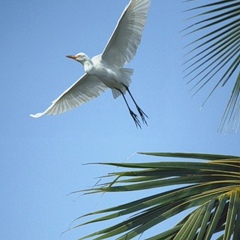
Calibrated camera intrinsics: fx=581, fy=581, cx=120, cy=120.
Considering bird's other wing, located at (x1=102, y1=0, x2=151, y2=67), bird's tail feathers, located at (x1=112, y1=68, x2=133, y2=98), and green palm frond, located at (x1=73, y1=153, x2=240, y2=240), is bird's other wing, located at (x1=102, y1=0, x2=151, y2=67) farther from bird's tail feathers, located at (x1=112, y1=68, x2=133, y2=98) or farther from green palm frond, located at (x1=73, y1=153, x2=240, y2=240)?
green palm frond, located at (x1=73, y1=153, x2=240, y2=240)

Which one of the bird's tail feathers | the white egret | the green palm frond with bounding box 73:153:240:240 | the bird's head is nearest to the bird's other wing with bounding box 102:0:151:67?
the white egret

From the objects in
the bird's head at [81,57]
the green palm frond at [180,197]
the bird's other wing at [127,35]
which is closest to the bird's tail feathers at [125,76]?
the bird's other wing at [127,35]

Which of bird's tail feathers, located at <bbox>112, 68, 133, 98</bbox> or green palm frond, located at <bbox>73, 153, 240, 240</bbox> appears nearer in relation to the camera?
green palm frond, located at <bbox>73, 153, 240, 240</bbox>

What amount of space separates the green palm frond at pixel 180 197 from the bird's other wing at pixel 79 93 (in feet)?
16.4

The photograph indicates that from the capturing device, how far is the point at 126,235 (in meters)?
1.79

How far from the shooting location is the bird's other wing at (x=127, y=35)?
18.3 feet

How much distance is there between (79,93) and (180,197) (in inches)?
204

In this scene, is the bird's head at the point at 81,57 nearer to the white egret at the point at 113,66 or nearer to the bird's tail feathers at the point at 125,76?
the white egret at the point at 113,66

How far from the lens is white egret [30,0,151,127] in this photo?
5.71 metres

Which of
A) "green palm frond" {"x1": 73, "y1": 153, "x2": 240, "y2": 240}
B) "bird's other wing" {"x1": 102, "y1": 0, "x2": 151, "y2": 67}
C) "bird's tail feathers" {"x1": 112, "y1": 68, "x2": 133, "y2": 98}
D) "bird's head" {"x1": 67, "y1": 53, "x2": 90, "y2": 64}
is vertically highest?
"bird's head" {"x1": 67, "y1": 53, "x2": 90, "y2": 64}

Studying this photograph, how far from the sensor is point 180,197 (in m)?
1.86

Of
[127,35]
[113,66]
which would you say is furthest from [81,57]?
[127,35]

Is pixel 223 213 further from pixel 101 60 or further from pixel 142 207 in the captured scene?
pixel 101 60

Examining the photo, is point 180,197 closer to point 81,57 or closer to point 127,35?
point 127,35
